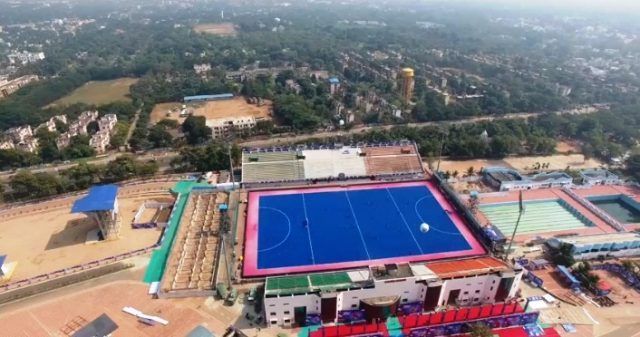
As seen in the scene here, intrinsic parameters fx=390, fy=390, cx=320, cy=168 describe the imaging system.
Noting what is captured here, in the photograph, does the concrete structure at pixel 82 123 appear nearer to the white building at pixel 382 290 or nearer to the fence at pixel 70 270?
the fence at pixel 70 270

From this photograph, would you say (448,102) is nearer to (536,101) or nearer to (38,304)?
(536,101)

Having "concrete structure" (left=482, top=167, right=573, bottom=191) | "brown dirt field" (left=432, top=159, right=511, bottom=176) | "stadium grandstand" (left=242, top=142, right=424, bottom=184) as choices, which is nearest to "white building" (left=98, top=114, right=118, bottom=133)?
"stadium grandstand" (left=242, top=142, right=424, bottom=184)

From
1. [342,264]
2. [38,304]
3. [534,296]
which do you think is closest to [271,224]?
[342,264]

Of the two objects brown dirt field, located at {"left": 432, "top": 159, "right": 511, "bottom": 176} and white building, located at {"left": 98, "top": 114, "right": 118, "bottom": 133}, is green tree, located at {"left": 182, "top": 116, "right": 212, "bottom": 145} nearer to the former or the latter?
white building, located at {"left": 98, "top": 114, "right": 118, "bottom": 133}

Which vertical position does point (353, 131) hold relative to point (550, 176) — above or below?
below

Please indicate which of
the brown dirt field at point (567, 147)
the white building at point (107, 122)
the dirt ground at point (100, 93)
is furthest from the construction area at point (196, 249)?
the dirt ground at point (100, 93)

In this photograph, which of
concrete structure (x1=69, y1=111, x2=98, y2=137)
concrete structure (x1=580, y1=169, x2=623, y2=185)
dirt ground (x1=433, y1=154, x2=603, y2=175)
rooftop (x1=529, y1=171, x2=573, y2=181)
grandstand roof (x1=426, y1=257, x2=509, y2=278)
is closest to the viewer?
grandstand roof (x1=426, y1=257, x2=509, y2=278)

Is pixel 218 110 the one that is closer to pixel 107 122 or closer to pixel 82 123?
pixel 107 122

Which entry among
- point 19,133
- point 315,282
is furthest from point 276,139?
point 19,133
